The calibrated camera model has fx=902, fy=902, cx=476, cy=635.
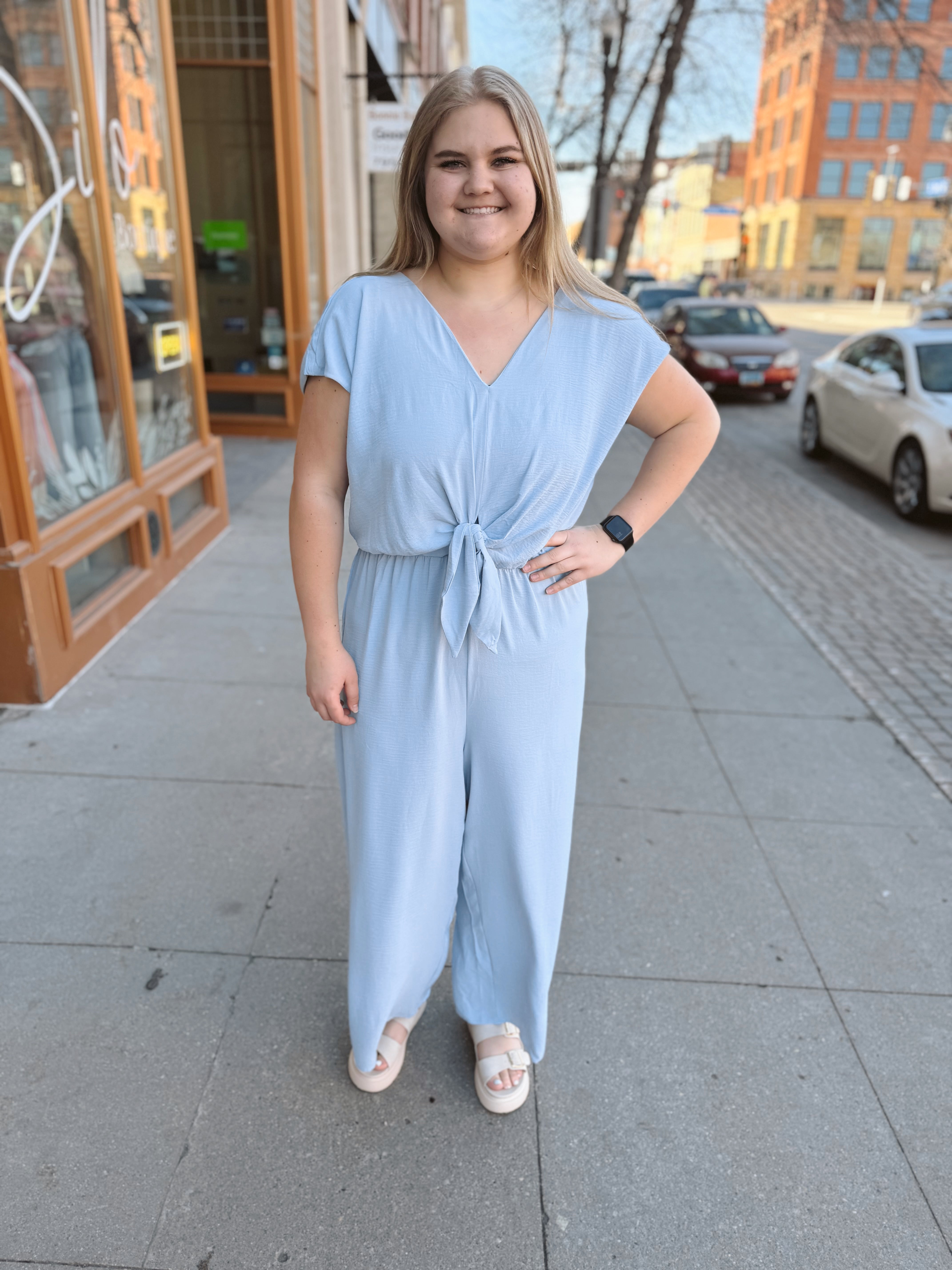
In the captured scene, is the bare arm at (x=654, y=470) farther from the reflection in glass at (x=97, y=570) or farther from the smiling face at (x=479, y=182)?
the reflection in glass at (x=97, y=570)

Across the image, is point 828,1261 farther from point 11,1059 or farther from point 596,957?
point 11,1059

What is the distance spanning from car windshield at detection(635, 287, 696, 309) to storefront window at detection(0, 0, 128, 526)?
2078cm

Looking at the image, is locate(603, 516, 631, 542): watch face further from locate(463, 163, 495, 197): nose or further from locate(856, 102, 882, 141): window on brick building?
locate(856, 102, 882, 141): window on brick building

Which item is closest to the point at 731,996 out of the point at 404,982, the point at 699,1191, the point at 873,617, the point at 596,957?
the point at 596,957

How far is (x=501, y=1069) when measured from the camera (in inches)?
82.5

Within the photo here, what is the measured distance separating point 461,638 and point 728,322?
1519 centimetres

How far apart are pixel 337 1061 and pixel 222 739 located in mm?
1654

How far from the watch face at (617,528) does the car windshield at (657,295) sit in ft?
75.5

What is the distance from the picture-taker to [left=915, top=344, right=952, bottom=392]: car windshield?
801cm

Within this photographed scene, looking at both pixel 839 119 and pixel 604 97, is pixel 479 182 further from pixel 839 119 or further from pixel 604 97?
pixel 839 119

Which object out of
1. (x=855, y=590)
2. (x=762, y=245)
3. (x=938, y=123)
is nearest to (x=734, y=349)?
(x=855, y=590)

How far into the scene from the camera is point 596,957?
256 cm

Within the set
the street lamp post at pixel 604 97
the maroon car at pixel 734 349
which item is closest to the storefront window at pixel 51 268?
the street lamp post at pixel 604 97

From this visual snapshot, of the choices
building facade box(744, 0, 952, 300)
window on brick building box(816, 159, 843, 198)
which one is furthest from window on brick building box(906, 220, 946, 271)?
window on brick building box(816, 159, 843, 198)
